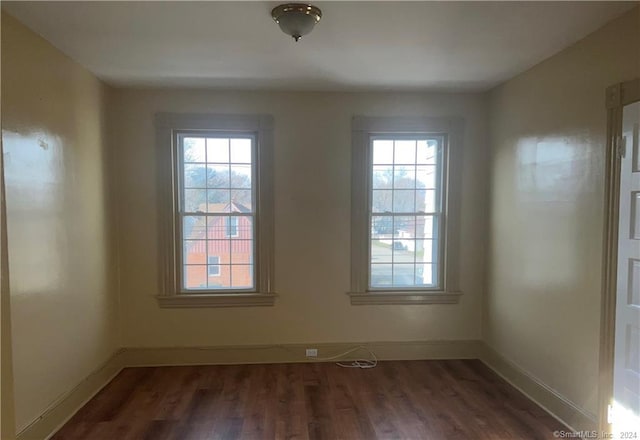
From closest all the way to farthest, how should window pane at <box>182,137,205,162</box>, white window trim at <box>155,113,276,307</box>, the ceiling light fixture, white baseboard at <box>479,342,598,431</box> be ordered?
the ceiling light fixture, white baseboard at <box>479,342,598,431</box>, white window trim at <box>155,113,276,307</box>, window pane at <box>182,137,205,162</box>

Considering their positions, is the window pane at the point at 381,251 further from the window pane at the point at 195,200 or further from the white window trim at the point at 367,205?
the window pane at the point at 195,200

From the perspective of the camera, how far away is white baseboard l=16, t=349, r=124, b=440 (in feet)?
7.72

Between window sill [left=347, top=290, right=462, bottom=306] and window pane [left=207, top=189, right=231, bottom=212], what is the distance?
1.46 metres

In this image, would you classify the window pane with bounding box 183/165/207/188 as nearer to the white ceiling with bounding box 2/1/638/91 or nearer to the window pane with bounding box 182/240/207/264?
the window pane with bounding box 182/240/207/264

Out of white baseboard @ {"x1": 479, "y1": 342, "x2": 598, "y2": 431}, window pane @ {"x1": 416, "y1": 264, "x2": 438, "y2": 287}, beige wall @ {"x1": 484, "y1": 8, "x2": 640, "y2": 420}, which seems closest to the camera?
beige wall @ {"x1": 484, "y1": 8, "x2": 640, "y2": 420}

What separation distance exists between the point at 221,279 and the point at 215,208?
0.69 meters

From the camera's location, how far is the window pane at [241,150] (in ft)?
11.9

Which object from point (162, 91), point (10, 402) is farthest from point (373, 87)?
point (10, 402)

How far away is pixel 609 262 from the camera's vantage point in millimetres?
2242

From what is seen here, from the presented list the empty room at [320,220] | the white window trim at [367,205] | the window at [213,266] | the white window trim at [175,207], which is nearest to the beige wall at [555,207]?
the empty room at [320,220]

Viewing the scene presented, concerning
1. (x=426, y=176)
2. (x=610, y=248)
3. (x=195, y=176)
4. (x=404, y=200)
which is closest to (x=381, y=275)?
(x=404, y=200)

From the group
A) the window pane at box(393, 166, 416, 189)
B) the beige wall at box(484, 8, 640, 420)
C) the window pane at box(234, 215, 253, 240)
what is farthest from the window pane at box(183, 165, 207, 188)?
the beige wall at box(484, 8, 640, 420)

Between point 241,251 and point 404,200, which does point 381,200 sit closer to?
point 404,200

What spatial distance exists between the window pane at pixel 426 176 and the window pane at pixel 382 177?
28cm
